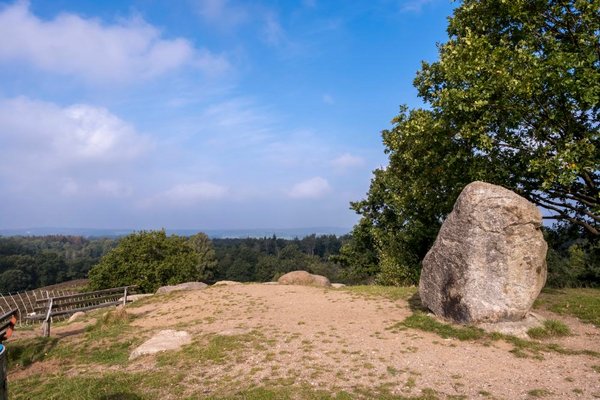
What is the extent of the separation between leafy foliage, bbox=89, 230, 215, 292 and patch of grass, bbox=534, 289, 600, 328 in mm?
30508

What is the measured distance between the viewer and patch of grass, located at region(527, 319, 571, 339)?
11992 millimetres

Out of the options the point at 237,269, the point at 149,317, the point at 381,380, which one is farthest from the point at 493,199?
the point at 237,269

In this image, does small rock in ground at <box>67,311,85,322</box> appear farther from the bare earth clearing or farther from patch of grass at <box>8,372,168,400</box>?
patch of grass at <box>8,372,168,400</box>

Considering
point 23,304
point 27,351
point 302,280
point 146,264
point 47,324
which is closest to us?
point 27,351

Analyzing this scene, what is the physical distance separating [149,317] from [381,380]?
1347cm

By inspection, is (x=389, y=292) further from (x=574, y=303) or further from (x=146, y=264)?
(x=146, y=264)

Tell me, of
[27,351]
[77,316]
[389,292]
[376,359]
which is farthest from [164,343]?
[389,292]

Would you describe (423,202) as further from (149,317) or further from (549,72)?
(149,317)

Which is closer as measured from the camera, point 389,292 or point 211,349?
point 211,349

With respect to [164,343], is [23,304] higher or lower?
lower

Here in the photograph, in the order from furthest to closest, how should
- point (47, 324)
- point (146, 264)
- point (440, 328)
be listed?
point (146, 264)
point (47, 324)
point (440, 328)

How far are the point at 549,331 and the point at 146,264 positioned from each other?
33927 millimetres

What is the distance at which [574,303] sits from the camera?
15.9 meters

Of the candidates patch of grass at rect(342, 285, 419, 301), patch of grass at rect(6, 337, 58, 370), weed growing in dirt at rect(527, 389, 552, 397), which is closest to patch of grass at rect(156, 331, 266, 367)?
patch of grass at rect(6, 337, 58, 370)
